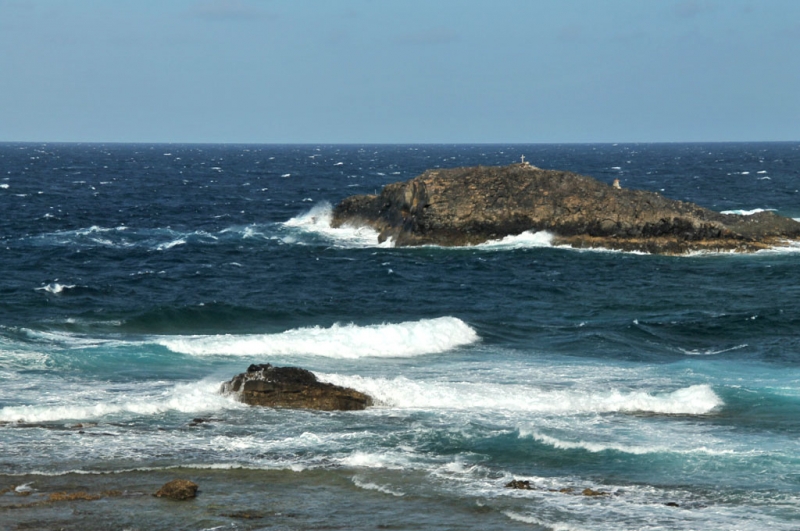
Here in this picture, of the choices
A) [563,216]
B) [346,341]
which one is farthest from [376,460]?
[563,216]

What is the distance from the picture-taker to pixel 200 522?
1759 centimetres

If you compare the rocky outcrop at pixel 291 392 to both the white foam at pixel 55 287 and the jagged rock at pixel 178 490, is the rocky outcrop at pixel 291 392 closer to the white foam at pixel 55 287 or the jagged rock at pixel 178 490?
the jagged rock at pixel 178 490

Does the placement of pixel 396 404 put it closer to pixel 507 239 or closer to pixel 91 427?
pixel 91 427

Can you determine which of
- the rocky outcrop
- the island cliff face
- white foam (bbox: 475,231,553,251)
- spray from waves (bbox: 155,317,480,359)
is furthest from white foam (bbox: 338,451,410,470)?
white foam (bbox: 475,231,553,251)

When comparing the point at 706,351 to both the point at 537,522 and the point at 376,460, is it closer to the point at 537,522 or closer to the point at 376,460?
the point at 376,460

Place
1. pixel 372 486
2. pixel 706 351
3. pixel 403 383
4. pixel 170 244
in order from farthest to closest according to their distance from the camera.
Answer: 1. pixel 170 244
2. pixel 706 351
3. pixel 403 383
4. pixel 372 486

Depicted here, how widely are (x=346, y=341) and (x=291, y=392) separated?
28.9 ft

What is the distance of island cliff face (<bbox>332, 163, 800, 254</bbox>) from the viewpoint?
53875 mm

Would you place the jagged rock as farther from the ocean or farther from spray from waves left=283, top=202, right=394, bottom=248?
spray from waves left=283, top=202, right=394, bottom=248

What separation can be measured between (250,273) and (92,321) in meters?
13.3

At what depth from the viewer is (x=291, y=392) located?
1017 inches

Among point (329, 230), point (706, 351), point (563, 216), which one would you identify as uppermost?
point (563, 216)

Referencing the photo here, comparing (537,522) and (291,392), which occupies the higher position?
(291,392)

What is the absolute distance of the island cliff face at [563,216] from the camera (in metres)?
53.9
